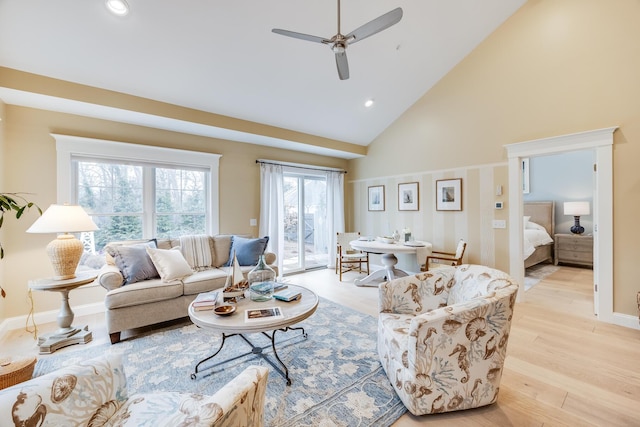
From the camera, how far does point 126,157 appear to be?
11.8 ft

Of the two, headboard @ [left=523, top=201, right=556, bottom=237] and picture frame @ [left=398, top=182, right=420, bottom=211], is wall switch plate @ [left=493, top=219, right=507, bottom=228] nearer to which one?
picture frame @ [left=398, top=182, right=420, bottom=211]

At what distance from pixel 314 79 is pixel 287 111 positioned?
2.31 feet

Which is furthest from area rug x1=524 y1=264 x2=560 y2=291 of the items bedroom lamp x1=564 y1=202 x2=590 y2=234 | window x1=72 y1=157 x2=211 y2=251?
window x1=72 y1=157 x2=211 y2=251

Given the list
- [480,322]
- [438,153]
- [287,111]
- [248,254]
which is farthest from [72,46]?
[438,153]

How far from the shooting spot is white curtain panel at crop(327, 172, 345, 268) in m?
5.91

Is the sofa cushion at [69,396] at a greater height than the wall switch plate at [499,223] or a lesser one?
lesser

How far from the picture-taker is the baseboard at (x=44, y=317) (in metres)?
2.93

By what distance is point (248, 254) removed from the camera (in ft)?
12.3

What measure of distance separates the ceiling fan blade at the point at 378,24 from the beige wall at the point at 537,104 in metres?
2.74

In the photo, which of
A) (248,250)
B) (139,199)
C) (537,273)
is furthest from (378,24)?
(537,273)

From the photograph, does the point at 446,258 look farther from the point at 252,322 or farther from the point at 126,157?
the point at 126,157

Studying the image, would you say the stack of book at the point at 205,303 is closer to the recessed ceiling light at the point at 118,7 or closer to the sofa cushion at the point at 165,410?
the sofa cushion at the point at 165,410

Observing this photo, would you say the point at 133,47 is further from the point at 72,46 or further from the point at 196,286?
the point at 196,286

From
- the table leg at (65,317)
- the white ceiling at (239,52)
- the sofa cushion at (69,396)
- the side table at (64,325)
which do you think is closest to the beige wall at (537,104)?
the white ceiling at (239,52)
